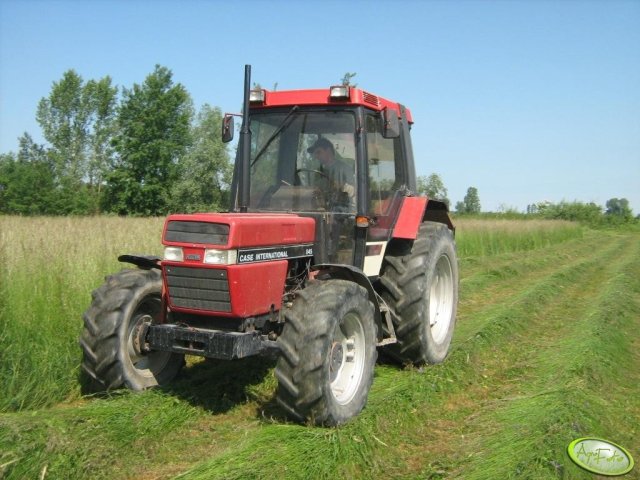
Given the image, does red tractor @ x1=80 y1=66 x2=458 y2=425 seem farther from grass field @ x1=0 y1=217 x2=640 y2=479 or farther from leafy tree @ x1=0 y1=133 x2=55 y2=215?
leafy tree @ x1=0 y1=133 x2=55 y2=215

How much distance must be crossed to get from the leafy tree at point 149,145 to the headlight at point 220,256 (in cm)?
3405

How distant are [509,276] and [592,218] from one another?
119ft

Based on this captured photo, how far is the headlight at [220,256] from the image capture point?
4012 mm

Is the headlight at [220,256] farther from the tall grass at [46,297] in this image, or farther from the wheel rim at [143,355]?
the tall grass at [46,297]

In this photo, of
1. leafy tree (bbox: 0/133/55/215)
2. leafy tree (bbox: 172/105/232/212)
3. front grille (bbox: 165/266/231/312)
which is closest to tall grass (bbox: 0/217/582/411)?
front grille (bbox: 165/266/231/312)

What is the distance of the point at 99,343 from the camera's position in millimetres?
4430

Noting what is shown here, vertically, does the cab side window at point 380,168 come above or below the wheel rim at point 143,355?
above

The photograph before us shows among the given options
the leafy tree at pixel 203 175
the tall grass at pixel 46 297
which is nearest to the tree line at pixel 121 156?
the leafy tree at pixel 203 175

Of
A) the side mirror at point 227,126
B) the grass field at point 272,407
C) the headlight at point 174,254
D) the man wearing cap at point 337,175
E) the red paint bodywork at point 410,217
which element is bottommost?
the grass field at point 272,407

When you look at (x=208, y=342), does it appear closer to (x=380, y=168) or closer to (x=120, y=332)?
(x=120, y=332)

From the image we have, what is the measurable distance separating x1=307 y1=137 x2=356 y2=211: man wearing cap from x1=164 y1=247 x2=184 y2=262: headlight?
4.69ft

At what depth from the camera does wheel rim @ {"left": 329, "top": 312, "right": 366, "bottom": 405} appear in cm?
438

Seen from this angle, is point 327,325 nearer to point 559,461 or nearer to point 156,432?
point 156,432

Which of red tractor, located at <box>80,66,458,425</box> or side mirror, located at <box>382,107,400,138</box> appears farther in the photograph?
side mirror, located at <box>382,107,400,138</box>
